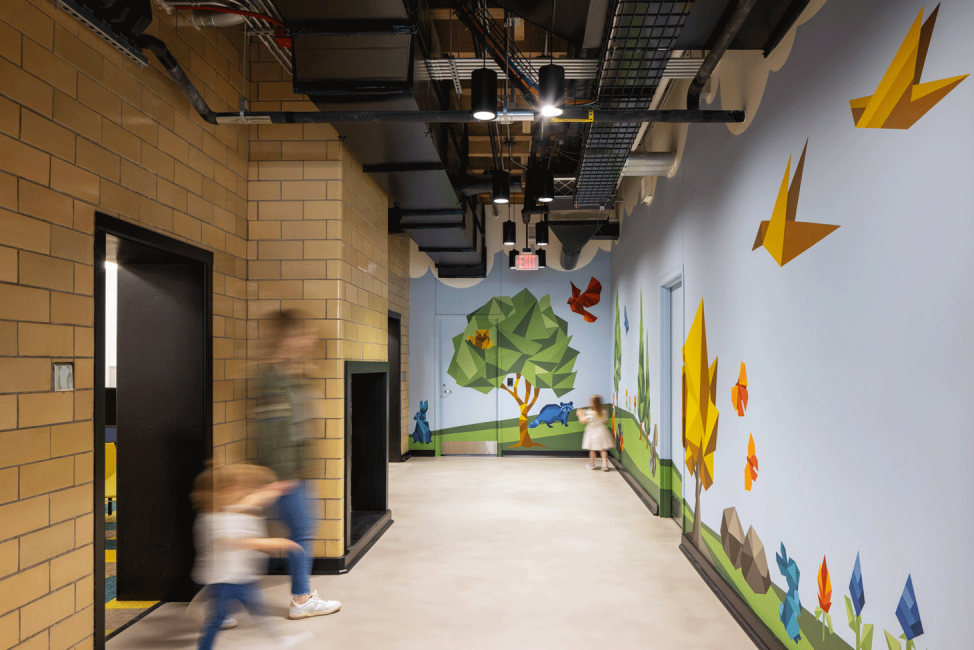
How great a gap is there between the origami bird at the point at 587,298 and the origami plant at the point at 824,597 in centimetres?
708

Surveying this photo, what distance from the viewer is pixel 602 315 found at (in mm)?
9516

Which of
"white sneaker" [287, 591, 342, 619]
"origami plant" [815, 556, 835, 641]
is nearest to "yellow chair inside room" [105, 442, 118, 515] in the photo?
"white sneaker" [287, 591, 342, 619]

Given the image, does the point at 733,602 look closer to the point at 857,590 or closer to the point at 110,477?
the point at 857,590

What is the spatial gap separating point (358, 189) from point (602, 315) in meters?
5.61

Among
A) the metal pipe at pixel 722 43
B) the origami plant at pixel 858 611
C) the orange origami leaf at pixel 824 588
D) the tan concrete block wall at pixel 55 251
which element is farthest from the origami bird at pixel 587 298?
the origami plant at pixel 858 611

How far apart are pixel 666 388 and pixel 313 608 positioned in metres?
3.57

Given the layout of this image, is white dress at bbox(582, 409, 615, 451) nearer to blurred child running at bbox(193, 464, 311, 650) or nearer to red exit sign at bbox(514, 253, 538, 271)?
red exit sign at bbox(514, 253, 538, 271)

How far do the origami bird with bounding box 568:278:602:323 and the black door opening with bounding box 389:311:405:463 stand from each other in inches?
105

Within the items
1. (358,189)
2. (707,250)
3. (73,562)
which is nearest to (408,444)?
(358,189)

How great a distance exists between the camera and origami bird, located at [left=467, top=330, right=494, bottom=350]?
959 cm

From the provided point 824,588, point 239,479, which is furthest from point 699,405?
point 239,479

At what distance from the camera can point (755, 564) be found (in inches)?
129

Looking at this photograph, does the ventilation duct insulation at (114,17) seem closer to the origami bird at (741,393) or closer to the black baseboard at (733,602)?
the origami bird at (741,393)

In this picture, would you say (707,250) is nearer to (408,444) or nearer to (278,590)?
(278,590)
